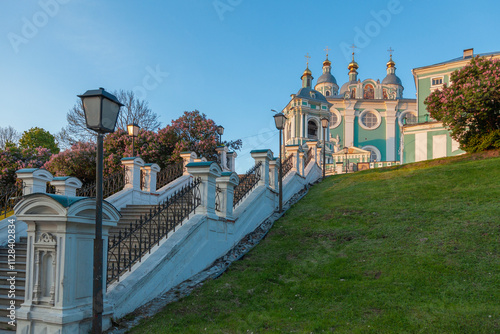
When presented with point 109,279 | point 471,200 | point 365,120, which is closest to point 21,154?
point 109,279

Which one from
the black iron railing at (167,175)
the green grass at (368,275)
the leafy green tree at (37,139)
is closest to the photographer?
the green grass at (368,275)

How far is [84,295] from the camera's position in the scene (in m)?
5.16

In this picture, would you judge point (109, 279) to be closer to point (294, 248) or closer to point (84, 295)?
point (84, 295)

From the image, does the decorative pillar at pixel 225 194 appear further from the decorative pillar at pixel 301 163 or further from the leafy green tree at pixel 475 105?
the leafy green tree at pixel 475 105

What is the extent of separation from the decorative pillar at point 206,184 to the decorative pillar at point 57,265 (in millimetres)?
3250

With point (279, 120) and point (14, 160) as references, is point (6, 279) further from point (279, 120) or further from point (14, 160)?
point (14, 160)

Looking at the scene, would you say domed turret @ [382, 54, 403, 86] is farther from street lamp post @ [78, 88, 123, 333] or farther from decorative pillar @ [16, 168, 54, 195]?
street lamp post @ [78, 88, 123, 333]

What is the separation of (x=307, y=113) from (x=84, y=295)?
141ft

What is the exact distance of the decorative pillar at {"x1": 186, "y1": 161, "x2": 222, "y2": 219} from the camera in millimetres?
8312

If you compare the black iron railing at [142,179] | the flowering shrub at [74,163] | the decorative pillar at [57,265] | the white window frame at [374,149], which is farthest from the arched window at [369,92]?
the decorative pillar at [57,265]

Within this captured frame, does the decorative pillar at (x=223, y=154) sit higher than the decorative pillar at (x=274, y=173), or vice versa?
the decorative pillar at (x=223, y=154)

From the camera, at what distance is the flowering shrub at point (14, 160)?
1966 cm

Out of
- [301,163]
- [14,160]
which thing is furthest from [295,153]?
[14,160]

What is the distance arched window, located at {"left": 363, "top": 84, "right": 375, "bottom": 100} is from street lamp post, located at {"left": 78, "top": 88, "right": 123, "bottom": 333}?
204 ft
